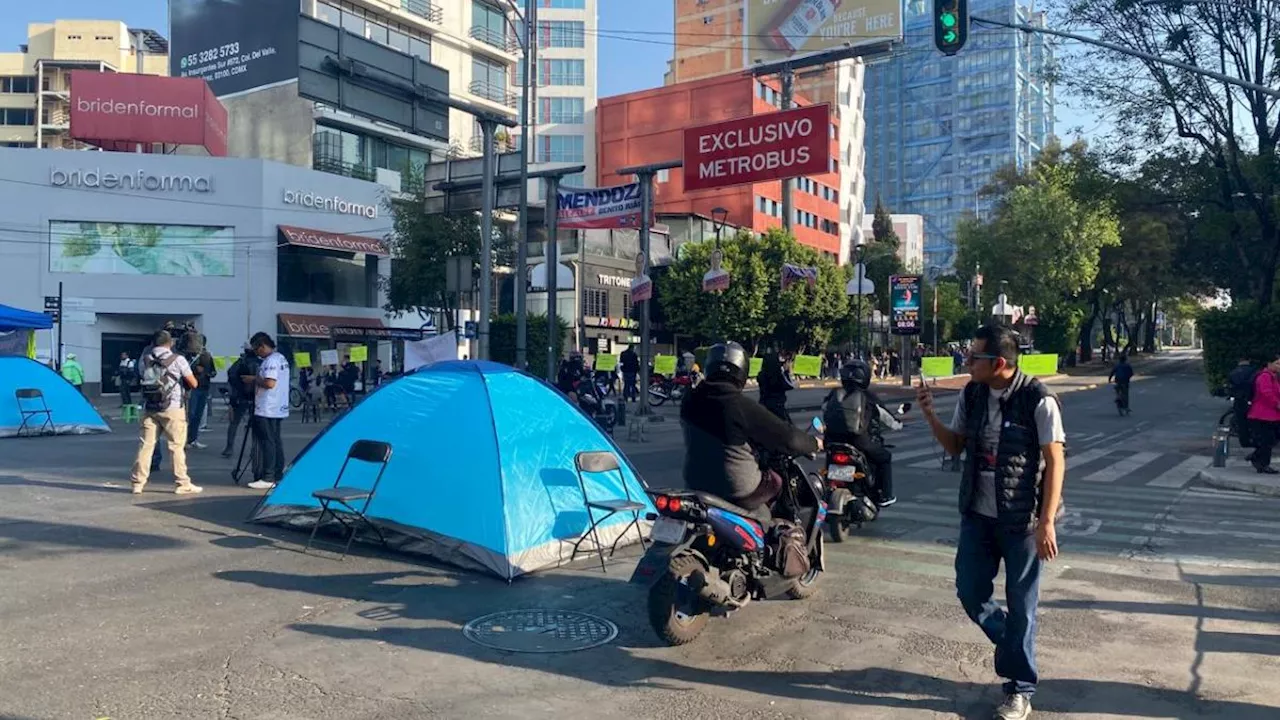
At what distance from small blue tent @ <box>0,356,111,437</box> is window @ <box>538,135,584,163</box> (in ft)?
172

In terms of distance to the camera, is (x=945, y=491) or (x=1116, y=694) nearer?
(x=1116, y=694)

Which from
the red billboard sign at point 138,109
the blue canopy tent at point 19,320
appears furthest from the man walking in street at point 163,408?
the red billboard sign at point 138,109

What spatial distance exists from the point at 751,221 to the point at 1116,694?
189ft

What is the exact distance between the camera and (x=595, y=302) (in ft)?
146

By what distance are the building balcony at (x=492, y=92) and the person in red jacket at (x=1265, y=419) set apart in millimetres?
45361

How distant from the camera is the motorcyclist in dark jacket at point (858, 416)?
850 centimetres

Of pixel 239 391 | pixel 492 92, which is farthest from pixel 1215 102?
pixel 492 92

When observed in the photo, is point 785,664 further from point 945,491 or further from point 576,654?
point 945,491

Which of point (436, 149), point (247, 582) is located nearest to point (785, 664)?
point (247, 582)

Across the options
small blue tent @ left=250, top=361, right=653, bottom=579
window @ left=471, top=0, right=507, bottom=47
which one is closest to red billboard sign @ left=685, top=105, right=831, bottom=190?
small blue tent @ left=250, top=361, right=653, bottom=579

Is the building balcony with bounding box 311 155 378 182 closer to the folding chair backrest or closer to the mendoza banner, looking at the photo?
the mendoza banner

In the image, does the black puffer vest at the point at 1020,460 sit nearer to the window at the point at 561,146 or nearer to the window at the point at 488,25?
the window at the point at 488,25

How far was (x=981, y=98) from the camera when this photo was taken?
4732 inches

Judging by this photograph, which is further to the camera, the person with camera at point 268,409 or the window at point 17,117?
the window at point 17,117
